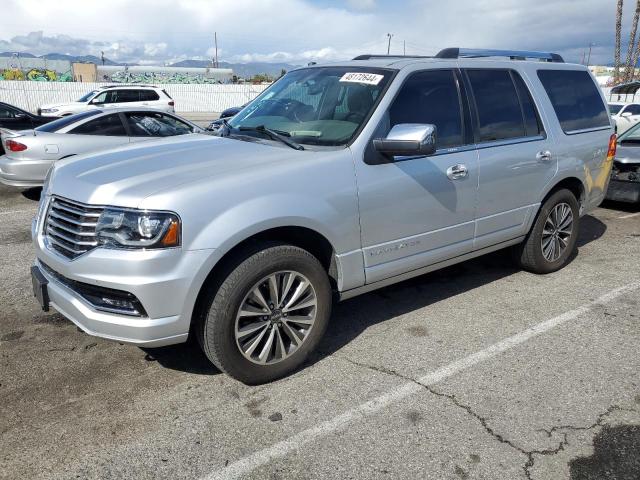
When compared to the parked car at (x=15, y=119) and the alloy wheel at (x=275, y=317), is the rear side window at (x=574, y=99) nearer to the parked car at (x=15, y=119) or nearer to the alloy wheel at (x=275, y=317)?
the alloy wheel at (x=275, y=317)

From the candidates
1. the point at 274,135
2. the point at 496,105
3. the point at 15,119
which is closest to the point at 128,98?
the point at 15,119

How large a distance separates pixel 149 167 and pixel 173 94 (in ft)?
103

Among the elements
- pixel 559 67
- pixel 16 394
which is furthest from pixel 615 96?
pixel 16 394

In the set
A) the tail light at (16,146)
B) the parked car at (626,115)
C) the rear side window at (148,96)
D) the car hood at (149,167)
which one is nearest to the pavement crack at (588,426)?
the car hood at (149,167)

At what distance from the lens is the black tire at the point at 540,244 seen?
16.0 ft

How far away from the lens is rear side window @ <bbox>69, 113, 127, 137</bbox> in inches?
335

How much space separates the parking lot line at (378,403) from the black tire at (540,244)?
0.71 m

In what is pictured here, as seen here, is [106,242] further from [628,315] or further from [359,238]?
[628,315]

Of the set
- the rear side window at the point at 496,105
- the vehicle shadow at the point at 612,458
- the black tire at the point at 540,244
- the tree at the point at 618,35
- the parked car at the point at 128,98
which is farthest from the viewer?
the tree at the point at 618,35

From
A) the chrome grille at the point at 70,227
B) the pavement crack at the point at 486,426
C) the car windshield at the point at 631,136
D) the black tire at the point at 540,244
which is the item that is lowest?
the pavement crack at the point at 486,426

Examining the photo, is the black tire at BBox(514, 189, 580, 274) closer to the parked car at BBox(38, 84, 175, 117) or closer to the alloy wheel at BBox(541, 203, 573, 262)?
the alloy wheel at BBox(541, 203, 573, 262)

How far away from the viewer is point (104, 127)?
28.3 feet

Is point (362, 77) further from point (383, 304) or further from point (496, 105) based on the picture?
point (383, 304)

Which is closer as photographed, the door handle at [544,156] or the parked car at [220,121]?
the door handle at [544,156]
